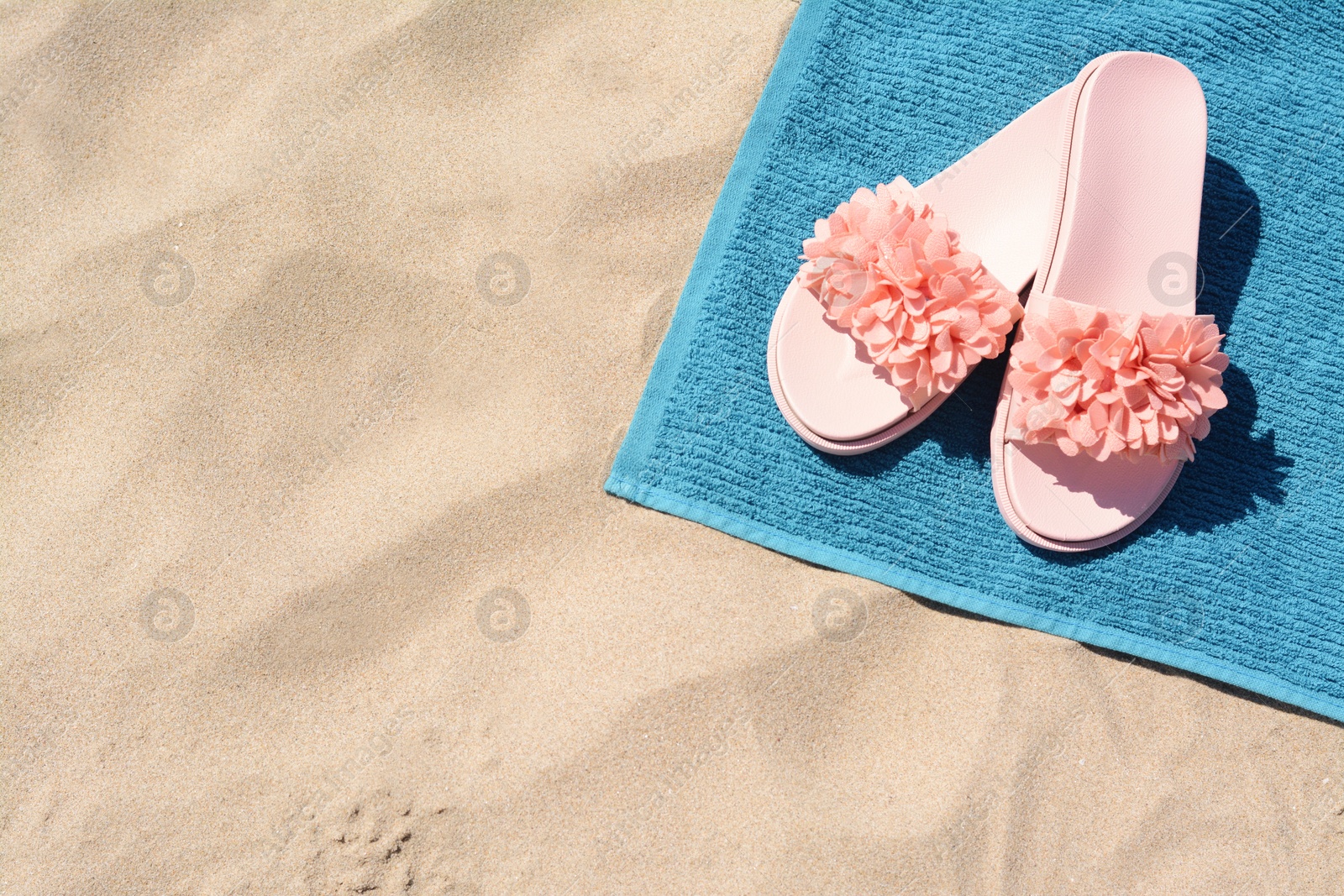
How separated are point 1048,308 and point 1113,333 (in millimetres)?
70

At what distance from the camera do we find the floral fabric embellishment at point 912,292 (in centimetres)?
94

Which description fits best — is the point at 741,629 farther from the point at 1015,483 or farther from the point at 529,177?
the point at 529,177

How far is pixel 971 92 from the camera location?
3.78ft

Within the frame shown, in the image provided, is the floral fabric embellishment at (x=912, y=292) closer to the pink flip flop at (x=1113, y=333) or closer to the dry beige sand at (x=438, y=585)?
the pink flip flop at (x=1113, y=333)

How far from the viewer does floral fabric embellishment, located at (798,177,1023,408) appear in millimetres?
941

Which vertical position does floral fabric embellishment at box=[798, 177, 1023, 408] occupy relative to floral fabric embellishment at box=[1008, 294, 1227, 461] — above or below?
above

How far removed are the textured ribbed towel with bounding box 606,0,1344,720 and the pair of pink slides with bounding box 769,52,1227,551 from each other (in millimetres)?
56

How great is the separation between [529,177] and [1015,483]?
72 centimetres

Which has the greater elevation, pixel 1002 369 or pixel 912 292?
pixel 912 292

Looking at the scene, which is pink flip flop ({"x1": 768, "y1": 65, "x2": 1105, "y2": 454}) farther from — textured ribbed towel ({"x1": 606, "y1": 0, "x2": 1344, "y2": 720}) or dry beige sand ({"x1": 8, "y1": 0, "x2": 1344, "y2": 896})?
dry beige sand ({"x1": 8, "y1": 0, "x2": 1344, "y2": 896})

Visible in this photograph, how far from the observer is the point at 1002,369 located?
1.08 meters

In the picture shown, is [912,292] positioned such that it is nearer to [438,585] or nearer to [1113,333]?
[1113,333]

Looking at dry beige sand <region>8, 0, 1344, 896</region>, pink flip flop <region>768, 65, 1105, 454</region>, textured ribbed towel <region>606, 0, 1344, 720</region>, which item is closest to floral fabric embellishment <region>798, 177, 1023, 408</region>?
pink flip flop <region>768, 65, 1105, 454</region>

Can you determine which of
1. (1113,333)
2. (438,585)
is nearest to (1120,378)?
(1113,333)
